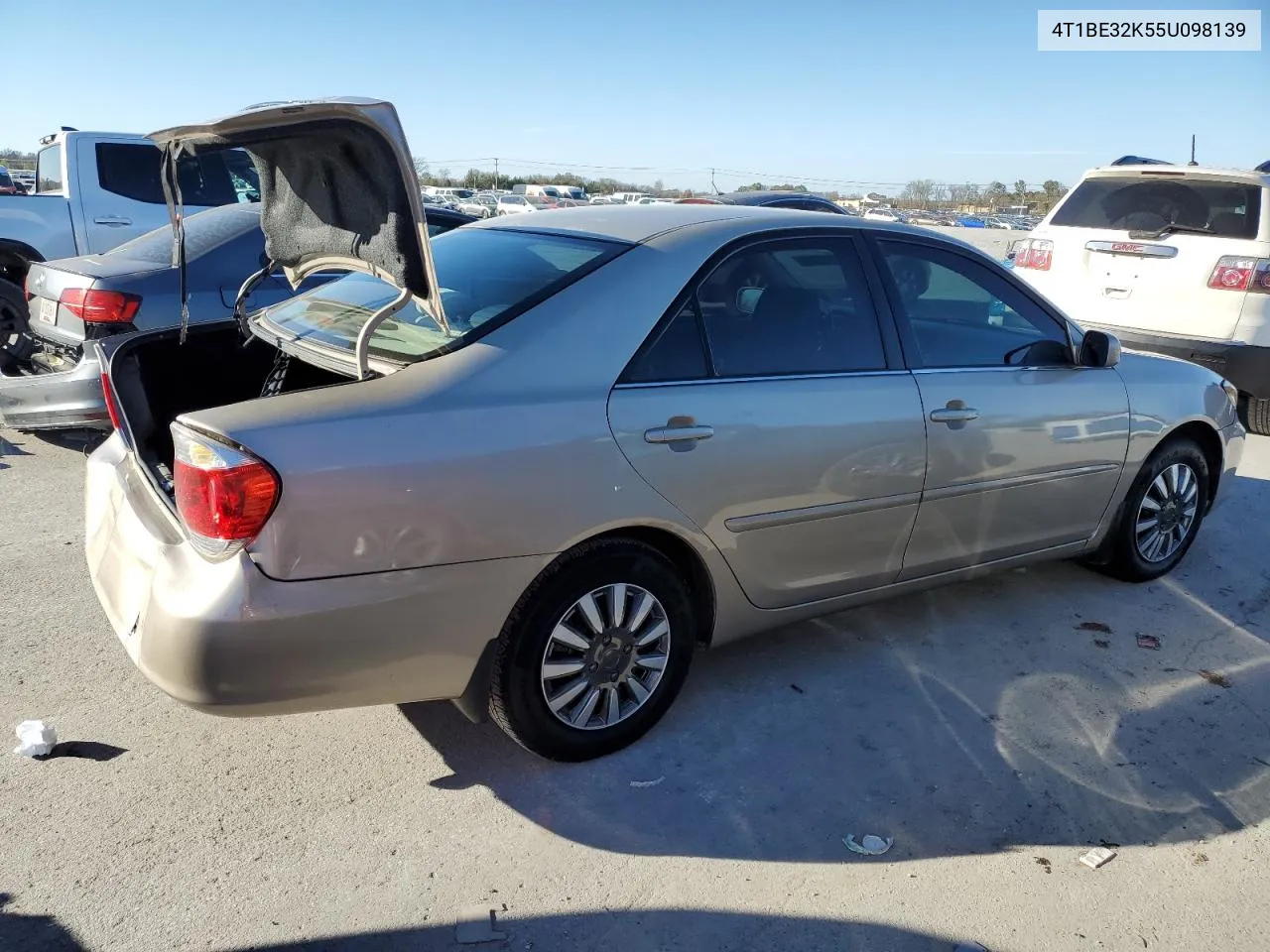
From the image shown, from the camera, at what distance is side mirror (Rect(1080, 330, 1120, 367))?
4043 millimetres

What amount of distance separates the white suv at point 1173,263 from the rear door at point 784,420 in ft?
15.7

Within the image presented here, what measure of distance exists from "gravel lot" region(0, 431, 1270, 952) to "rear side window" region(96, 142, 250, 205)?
5.97 m

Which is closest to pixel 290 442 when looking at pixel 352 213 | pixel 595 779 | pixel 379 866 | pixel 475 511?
pixel 475 511

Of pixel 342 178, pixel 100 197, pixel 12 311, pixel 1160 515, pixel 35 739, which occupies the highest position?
pixel 100 197

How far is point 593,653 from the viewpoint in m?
2.99

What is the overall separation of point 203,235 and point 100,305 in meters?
0.75

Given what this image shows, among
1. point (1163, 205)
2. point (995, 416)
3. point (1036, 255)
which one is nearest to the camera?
point (995, 416)

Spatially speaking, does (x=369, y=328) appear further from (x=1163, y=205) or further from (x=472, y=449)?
(x=1163, y=205)

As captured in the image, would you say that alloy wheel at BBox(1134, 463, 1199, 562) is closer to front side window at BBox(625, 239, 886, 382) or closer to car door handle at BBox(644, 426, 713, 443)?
front side window at BBox(625, 239, 886, 382)

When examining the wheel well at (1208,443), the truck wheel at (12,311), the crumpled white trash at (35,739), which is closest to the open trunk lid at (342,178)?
the crumpled white trash at (35,739)

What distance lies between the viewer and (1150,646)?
4.06 metres

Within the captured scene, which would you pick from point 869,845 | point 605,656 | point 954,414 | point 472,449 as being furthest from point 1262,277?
point 472,449

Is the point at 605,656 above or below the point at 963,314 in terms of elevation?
below

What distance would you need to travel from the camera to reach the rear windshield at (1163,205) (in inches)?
281
